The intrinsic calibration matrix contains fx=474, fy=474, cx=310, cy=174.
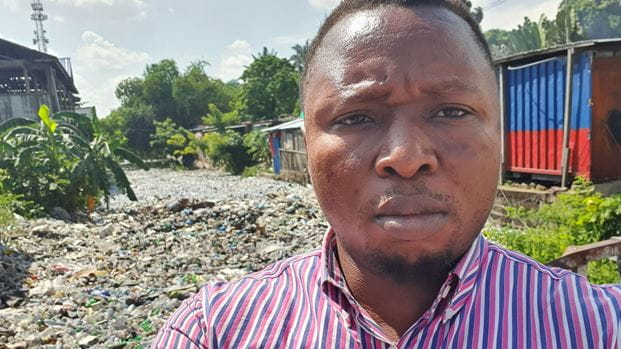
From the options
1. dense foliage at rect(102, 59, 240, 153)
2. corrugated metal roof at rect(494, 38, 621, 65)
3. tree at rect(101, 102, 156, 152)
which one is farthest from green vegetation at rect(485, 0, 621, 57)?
tree at rect(101, 102, 156, 152)

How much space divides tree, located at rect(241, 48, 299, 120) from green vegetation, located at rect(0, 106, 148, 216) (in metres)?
21.7

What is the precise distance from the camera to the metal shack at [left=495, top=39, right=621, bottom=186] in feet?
24.2

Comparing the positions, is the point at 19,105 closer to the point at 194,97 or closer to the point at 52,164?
the point at 52,164

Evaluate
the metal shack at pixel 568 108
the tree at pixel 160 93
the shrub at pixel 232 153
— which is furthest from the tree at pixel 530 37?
the tree at pixel 160 93

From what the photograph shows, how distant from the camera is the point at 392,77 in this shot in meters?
0.94

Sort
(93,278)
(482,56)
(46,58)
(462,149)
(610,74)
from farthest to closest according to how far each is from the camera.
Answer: (46,58) → (610,74) → (93,278) → (482,56) → (462,149)

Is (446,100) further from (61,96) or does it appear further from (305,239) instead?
(61,96)

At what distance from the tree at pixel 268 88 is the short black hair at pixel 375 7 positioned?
3127cm

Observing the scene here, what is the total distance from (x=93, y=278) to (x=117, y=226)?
3730mm

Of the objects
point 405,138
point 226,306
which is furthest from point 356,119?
point 226,306

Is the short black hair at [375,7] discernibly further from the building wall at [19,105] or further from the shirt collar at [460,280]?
the building wall at [19,105]

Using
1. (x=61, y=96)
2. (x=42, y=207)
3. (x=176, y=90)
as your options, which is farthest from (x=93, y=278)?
(x=176, y=90)

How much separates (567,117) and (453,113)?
304 inches

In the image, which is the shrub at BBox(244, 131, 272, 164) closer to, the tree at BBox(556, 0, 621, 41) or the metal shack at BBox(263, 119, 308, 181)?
the metal shack at BBox(263, 119, 308, 181)
